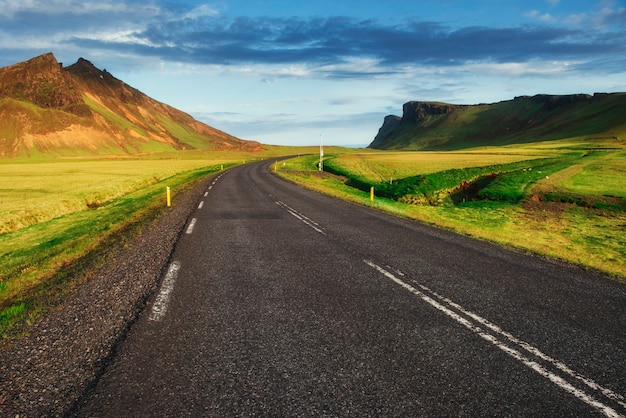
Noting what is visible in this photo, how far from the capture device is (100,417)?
3707mm

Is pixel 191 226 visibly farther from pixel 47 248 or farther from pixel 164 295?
pixel 164 295

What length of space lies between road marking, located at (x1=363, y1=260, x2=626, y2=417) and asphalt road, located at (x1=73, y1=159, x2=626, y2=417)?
0.06 feet

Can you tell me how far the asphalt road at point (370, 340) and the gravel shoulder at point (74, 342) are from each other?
0.80 feet

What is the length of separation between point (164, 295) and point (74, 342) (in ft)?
5.93

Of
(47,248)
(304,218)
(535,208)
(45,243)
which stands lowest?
(45,243)

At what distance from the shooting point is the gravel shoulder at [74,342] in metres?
4.05

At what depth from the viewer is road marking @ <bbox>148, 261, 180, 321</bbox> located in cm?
607

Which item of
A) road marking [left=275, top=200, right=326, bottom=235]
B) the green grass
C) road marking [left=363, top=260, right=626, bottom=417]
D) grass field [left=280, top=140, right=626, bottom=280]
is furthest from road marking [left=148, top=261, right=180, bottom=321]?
Answer: grass field [left=280, top=140, right=626, bottom=280]

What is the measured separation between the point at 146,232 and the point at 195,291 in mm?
6672

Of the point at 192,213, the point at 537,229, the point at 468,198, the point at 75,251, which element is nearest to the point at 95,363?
the point at 75,251

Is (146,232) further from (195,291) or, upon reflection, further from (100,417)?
(100,417)

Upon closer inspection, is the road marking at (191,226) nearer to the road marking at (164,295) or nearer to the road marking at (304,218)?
the road marking at (304,218)

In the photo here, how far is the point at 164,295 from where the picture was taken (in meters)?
6.93

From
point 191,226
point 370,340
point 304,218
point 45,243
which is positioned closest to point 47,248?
point 45,243
